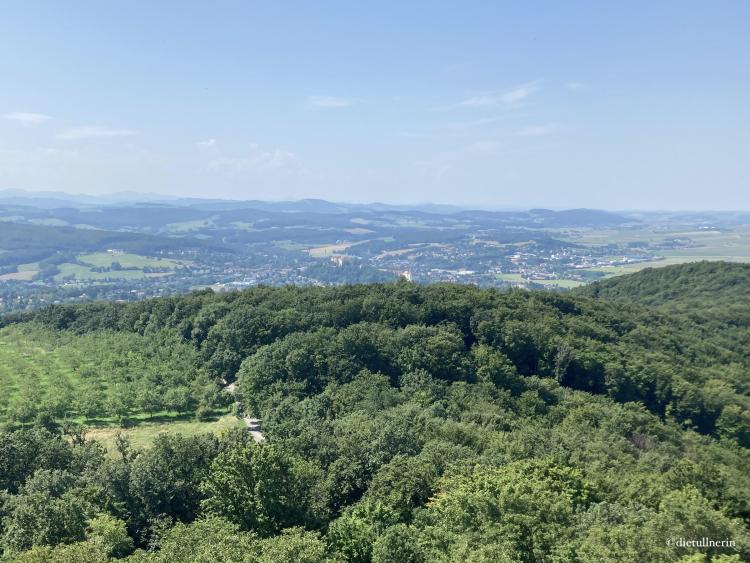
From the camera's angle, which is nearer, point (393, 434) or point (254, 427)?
point (393, 434)

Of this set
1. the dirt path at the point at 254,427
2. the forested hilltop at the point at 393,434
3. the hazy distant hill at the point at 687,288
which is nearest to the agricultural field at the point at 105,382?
the forested hilltop at the point at 393,434

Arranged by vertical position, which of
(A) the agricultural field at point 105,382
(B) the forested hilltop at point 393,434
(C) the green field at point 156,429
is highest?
(B) the forested hilltop at point 393,434

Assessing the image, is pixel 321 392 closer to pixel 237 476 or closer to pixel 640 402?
pixel 237 476

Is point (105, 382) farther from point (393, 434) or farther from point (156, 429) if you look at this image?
point (393, 434)

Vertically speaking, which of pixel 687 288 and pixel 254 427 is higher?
pixel 687 288

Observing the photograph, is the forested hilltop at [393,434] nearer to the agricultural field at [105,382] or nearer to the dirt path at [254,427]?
the agricultural field at [105,382]

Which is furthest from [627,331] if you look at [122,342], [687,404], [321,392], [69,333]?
[69,333]

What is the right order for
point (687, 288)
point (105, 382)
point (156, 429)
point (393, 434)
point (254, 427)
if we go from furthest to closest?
point (687, 288), point (105, 382), point (254, 427), point (156, 429), point (393, 434)


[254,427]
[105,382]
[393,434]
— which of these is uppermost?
[393,434]

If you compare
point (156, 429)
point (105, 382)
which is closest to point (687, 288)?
point (156, 429)
